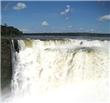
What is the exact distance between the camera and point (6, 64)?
430cm

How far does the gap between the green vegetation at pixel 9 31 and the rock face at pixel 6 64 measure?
0.49 ft

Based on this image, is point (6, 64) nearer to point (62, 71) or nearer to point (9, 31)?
point (9, 31)

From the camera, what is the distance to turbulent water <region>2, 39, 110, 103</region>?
4.32 m

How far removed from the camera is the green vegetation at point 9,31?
14.4 ft

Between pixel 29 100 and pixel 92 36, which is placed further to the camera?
pixel 92 36

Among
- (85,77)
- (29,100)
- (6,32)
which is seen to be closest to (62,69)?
(85,77)

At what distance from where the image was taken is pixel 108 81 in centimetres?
432

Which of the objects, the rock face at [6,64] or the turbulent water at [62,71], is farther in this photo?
the turbulent water at [62,71]

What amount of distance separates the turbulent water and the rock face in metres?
0.08

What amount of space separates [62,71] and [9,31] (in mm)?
1018

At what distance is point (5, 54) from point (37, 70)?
54 centimetres

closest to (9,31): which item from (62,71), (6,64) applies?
(6,64)

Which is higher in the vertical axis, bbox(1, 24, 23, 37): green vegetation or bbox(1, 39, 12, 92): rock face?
bbox(1, 24, 23, 37): green vegetation

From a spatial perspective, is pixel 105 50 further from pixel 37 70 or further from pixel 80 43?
pixel 37 70
